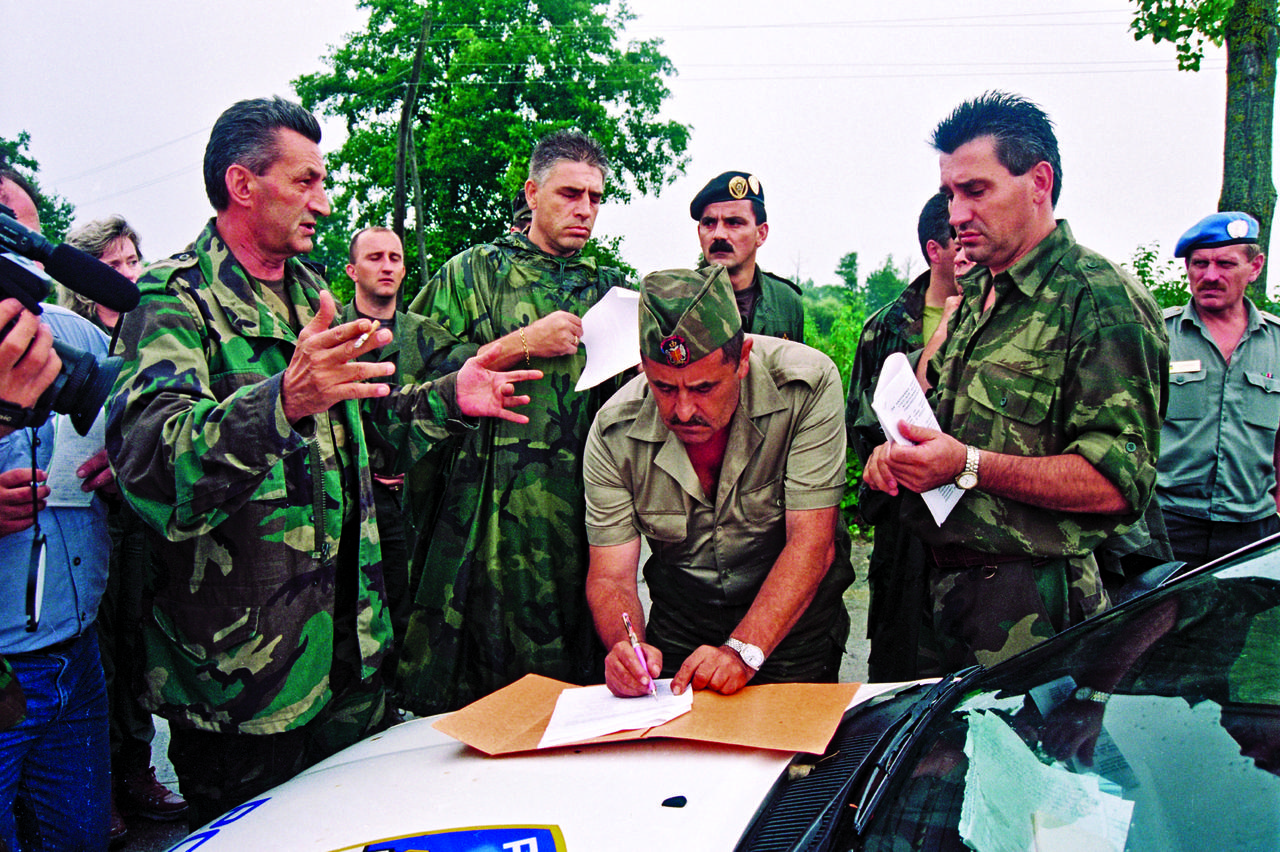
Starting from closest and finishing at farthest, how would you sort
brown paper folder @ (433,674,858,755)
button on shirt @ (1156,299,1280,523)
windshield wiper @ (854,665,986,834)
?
1. windshield wiper @ (854,665,986,834)
2. brown paper folder @ (433,674,858,755)
3. button on shirt @ (1156,299,1280,523)

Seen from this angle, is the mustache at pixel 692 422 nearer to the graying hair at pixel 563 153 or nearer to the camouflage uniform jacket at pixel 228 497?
the camouflage uniform jacket at pixel 228 497

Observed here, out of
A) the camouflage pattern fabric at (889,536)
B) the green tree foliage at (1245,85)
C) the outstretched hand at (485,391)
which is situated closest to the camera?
the outstretched hand at (485,391)

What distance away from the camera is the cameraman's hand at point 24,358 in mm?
1317

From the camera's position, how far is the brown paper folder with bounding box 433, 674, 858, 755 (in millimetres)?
1508

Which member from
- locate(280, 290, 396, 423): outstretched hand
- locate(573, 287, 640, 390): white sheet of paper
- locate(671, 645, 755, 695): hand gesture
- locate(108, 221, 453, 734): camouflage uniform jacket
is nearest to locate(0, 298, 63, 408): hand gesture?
locate(108, 221, 453, 734): camouflage uniform jacket

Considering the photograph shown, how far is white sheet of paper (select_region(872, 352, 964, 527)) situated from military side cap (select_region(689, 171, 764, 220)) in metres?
1.66

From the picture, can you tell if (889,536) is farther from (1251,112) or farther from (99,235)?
(1251,112)

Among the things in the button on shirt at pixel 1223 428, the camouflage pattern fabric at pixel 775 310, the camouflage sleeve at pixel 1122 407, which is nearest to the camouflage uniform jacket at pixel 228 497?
the camouflage sleeve at pixel 1122 407

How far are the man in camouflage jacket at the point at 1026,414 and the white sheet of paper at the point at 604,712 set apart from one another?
0.76 m

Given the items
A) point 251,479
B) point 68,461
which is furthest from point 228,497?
point 68,461

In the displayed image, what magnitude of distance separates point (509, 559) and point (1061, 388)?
177 centimetres

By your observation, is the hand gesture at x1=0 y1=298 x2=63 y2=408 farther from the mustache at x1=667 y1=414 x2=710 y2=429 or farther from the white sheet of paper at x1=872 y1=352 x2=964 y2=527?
the white sheet of paper at x1=872 y1=352 x2=964 y2=527

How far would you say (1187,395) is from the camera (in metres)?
3.39

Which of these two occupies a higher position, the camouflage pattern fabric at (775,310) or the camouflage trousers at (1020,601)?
Result: the camouflage pattern fabric at (775,310)
